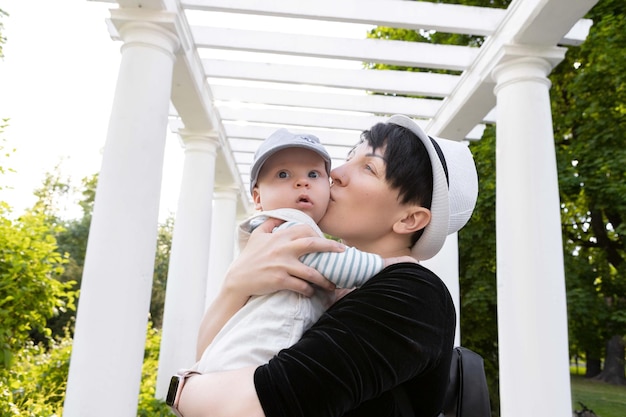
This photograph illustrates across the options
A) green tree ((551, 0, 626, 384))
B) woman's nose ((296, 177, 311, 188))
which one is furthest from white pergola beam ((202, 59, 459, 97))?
woman's nose ((296, 177, 311, 188))

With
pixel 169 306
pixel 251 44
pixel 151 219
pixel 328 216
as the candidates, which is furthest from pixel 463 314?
pixel 328 216

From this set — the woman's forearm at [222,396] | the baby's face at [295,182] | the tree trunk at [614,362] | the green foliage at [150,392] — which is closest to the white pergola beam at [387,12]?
the baby's face at [295,182]

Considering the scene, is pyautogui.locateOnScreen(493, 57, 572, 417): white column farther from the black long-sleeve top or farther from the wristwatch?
the wristwatch

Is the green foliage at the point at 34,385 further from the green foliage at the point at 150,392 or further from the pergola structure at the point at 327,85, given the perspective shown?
the pergola structure at the point at 327,85

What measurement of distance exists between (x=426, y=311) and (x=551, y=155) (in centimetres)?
702

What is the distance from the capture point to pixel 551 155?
26.9ft

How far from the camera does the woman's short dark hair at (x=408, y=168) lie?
2533mm

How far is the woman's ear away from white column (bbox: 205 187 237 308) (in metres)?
16.9

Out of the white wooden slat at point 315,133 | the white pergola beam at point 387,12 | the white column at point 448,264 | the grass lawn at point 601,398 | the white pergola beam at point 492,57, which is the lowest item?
the grass lawn at point 601,398

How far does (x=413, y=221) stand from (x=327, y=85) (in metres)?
9.68

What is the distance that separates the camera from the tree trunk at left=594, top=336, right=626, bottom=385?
24.0 m

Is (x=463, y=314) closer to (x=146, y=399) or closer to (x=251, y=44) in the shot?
(x=146, y=399)

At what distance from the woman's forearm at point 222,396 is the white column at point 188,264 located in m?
10.1

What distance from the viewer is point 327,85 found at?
38.8 feet
